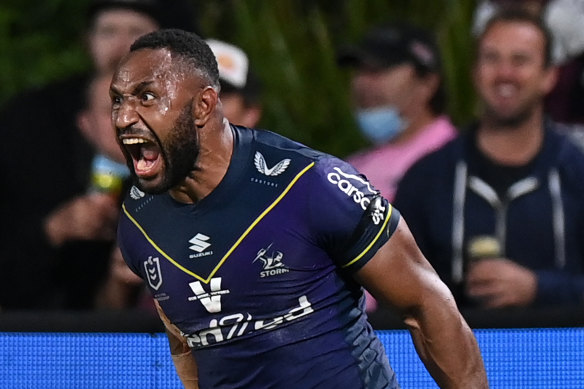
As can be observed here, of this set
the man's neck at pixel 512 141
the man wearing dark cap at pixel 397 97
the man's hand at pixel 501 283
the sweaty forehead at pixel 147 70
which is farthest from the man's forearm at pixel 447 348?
the man wearing dark cap at pixel 397 97

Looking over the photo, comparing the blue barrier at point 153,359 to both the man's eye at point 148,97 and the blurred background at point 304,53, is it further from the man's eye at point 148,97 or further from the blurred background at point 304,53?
the blurred background at point 304,53

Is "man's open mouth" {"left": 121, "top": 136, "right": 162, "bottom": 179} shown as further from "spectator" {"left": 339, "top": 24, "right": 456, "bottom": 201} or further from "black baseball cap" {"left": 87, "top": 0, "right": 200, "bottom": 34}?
"black baseball cap" {"left": 87, "top": 0, "right": 200, "bottom": 34}

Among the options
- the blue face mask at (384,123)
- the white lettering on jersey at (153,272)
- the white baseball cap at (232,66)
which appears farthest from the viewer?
the blue face mask at (384,123)

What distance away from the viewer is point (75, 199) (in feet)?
16.1

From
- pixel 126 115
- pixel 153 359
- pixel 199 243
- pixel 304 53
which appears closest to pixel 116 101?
pixel 126 115

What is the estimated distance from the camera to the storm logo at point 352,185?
276 centimetres

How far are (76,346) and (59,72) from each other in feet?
11.2

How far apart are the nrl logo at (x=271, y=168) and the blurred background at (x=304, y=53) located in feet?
11.8

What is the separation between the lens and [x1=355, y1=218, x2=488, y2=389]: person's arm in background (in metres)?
2.78

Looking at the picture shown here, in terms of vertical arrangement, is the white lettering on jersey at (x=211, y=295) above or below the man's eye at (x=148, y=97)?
below

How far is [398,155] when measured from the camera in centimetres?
488

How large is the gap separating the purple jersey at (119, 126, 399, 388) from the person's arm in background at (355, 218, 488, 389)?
0.15 ft

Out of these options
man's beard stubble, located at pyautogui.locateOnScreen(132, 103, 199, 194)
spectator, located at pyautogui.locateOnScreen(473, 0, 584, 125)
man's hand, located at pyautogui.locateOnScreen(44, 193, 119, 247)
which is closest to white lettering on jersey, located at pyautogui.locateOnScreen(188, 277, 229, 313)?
man's beard stubble, located at pyautogui.locateOnScreen(132, 103, 199, 194)

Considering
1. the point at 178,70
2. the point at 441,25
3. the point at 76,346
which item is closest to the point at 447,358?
the point at 178,70
